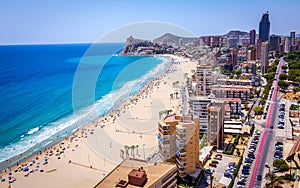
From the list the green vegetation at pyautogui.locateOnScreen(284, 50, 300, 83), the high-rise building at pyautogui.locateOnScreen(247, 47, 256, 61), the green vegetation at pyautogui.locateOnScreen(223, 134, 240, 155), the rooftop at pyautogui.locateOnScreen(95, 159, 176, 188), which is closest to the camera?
the rooftop at pyautogui.locateOnScreen(95, 159, 176, 188)

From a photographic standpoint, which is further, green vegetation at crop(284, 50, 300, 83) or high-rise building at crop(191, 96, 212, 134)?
green vegetation at crop(284, 50, 300, 83)

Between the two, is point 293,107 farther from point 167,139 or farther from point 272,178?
point 167,139

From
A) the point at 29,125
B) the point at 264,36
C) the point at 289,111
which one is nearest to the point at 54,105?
the point at 29,125

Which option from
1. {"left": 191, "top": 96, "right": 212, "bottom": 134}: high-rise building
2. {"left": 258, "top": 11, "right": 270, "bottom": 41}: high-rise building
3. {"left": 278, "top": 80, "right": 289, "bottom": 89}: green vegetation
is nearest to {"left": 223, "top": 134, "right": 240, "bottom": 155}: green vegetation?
{"left": 191, "top": 96, "right": 212, "bottom": 134}: high-rise building

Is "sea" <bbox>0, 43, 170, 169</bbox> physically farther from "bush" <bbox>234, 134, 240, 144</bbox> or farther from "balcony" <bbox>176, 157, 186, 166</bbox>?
"bush" <bbox>234, 134, 240, 144</bbox>

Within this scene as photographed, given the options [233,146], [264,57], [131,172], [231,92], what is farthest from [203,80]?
[264,57]

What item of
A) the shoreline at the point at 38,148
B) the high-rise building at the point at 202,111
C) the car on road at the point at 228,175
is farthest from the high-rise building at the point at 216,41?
the car on road at the point at 228,175

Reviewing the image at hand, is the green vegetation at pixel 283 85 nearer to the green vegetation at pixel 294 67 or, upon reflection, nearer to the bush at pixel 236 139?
the green vegetation at pixel 294 67
